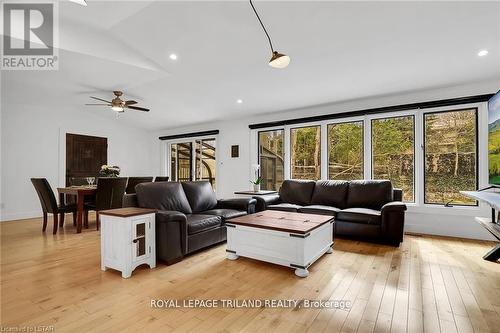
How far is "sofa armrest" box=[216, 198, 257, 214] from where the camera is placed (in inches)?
154

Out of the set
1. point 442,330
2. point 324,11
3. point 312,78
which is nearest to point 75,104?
point 312,78

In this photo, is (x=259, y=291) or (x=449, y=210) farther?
(x=449, y=210)

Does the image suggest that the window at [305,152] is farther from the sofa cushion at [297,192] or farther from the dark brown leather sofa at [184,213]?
the dark brown leather sofa at [184,213]

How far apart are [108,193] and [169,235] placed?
7.46 feet

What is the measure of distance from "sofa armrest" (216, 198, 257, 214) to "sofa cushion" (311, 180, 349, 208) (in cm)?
118

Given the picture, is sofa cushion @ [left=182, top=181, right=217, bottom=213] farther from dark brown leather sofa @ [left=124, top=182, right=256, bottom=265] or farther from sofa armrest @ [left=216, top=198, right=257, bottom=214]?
sofa armrest @ [left=216, top=198, right=257, bottom=214]

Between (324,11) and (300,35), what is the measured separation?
1.36ft

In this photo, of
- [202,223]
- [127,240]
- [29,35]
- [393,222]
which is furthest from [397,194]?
[29,35]

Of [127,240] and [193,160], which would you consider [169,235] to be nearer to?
[127,240]

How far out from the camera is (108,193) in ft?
14.1

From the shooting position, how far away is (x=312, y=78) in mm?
3912

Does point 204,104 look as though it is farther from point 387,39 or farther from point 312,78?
point 387,39

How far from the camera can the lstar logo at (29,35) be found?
311 centimetres

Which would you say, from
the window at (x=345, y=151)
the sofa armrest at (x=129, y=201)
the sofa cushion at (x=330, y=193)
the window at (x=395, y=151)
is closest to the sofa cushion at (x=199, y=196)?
the sofa armrest at (x=129, y=201)
